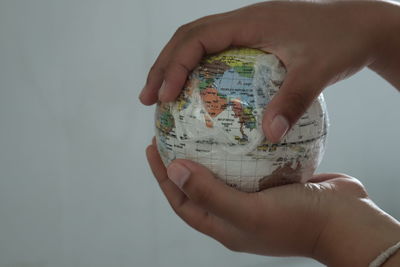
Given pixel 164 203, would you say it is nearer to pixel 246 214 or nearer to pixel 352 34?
pixel 246 214

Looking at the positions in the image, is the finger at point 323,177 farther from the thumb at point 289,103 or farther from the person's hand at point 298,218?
the thumb at point 289,103

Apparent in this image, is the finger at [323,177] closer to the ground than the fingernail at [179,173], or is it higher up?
closer to the ground

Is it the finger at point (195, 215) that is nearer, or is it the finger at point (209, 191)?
the finger at point (209, 191)

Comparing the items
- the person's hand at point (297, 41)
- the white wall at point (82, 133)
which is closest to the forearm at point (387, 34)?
the person's hand at point (297, 41)

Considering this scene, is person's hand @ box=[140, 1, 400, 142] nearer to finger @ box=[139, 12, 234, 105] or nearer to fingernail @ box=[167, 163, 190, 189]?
finger @ box=[139, 12, 234, 105]

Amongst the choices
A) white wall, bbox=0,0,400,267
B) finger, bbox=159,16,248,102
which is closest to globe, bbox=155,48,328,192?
finger, bbox=159,16,248,102

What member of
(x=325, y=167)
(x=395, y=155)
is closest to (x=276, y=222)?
(x=325, y=167)
